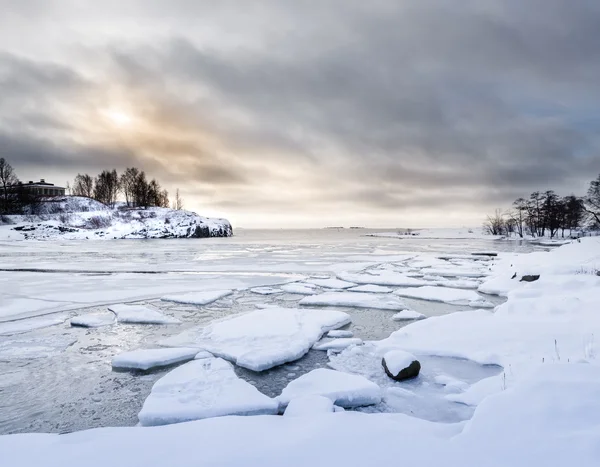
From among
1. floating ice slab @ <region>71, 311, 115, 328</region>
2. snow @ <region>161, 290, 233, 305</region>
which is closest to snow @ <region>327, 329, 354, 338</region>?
snow @ <region>161, 290, 233, 305</region>

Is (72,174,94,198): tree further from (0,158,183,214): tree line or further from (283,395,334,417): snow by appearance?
(283,395,334,417): snow

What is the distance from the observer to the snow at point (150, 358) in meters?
5.54

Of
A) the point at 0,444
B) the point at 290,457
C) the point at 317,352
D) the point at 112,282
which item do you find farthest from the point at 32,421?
the point at 112,282

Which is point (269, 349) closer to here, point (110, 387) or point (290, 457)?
point (110, 387)

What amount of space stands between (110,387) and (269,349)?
2.47 meters

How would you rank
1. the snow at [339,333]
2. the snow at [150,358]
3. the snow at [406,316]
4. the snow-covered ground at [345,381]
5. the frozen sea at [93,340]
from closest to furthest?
1. the snow-covered ground at [345,381]
2. the frozen sea at [93,340]
3. the snow at [150,358]
4. the snow at [339,333]
5. the snow at [406,316]

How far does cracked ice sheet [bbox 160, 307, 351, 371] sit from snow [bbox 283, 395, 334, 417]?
157cm

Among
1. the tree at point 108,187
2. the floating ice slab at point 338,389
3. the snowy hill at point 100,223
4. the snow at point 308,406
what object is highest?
the tree at point 108,187

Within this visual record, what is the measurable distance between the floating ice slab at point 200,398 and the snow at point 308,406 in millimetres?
262

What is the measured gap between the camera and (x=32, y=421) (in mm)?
3895

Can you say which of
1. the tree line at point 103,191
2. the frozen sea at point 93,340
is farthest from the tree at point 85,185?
the frozen sea at point 93,340

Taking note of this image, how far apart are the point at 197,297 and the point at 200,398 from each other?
22.1 feet

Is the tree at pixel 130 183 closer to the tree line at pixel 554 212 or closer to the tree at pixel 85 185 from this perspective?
the tree at pixel 85 185

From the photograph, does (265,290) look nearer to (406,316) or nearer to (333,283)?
(333,283)
